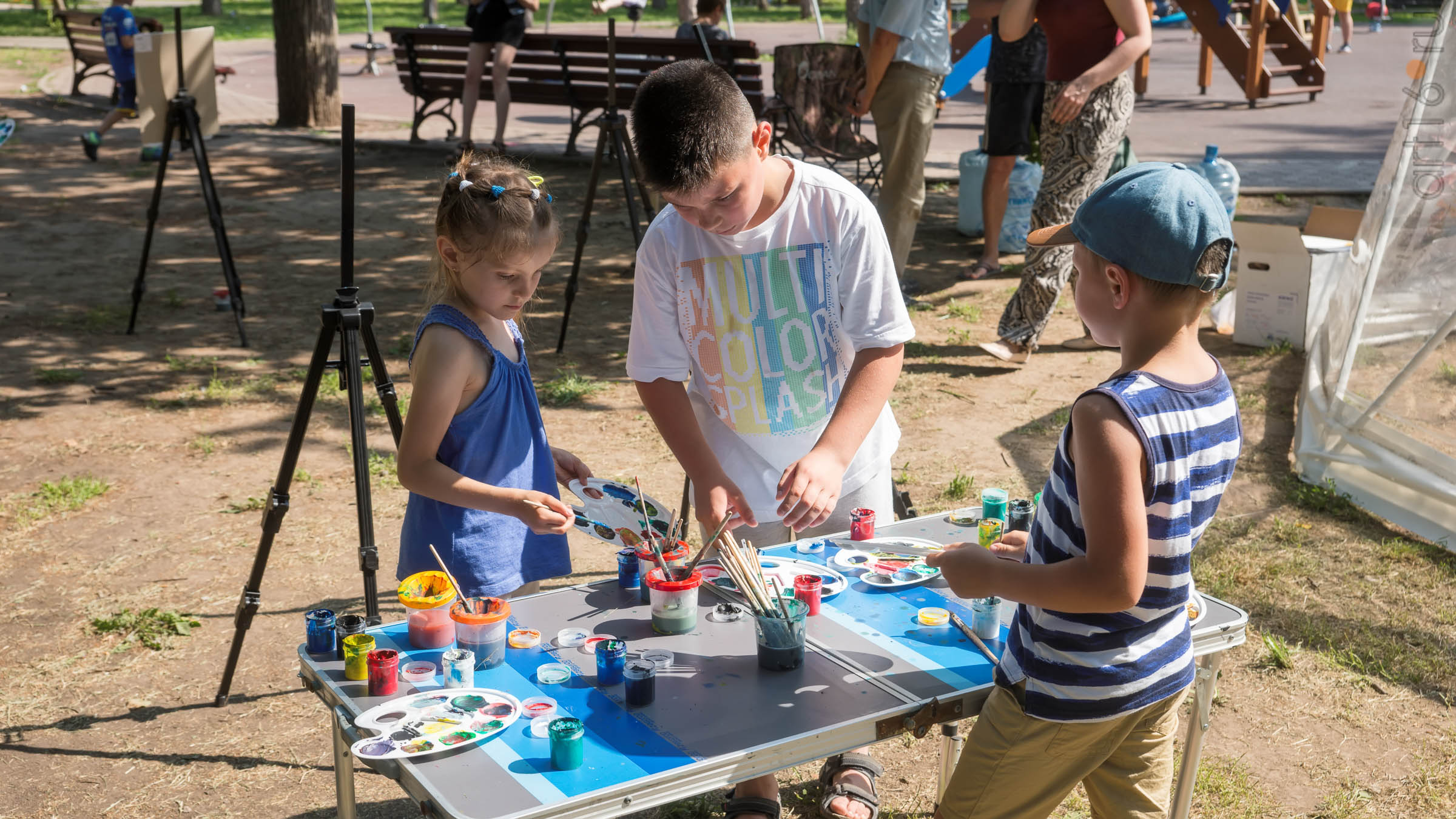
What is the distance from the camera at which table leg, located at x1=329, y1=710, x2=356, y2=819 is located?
6.84 ft

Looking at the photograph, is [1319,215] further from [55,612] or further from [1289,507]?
[55,612]

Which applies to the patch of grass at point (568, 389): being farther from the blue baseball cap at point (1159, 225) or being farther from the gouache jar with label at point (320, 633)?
the blue baseball cap at point (1159, 225)

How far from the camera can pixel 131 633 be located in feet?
12.7

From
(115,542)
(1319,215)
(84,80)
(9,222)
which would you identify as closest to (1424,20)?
(1319,215)

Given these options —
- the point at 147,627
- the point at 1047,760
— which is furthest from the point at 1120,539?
the point at 147,627

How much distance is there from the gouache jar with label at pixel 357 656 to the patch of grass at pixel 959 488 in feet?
10.2

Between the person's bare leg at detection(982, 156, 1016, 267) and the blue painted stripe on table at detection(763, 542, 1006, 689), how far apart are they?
553 centimetres

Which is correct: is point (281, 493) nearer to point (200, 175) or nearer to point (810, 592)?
point (810, 592)

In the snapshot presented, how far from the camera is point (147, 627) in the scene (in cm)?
389

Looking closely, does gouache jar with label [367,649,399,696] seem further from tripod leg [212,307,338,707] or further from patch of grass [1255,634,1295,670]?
patch of grass [1255,634,1295,670]

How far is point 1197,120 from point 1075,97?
9337 mm

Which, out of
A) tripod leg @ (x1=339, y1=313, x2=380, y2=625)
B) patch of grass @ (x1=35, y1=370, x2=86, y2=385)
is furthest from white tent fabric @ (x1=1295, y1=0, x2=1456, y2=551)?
patch of grass @ (x1=35, y1=370, x2=86, y2=385)

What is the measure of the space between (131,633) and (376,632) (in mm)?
2085

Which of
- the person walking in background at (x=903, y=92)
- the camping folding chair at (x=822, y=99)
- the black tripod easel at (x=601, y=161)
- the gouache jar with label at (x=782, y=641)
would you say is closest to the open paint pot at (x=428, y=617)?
the gouache jar with label at (x=782, y=641)
